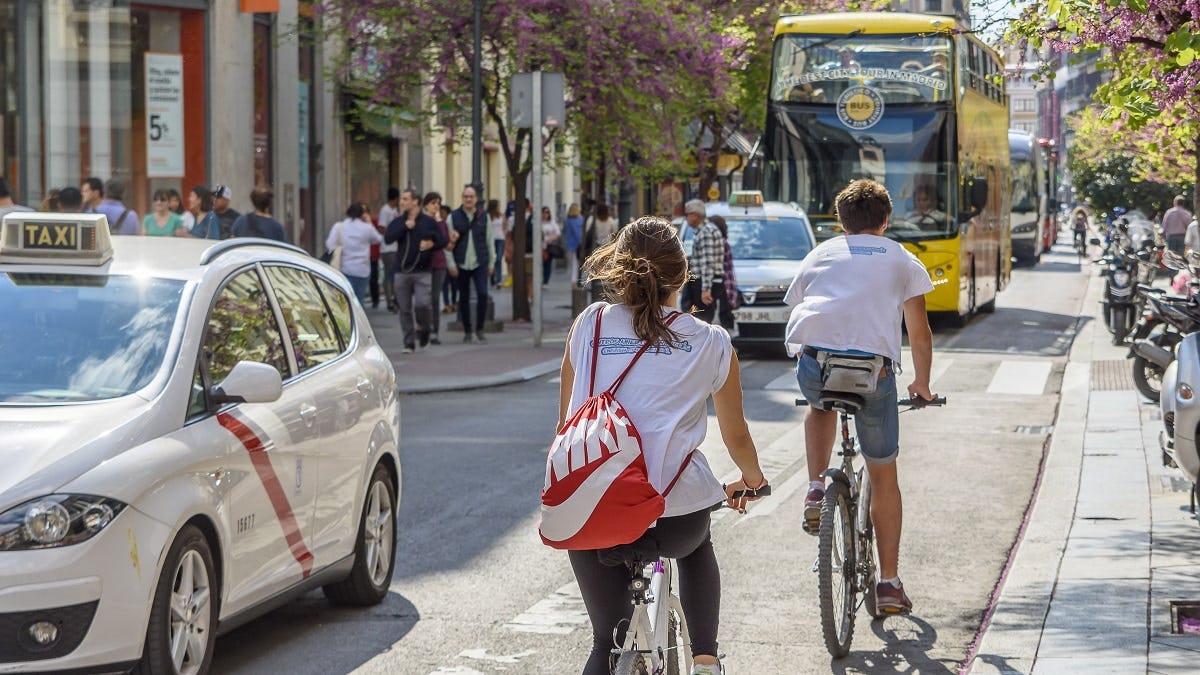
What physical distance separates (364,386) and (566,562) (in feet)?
5.44

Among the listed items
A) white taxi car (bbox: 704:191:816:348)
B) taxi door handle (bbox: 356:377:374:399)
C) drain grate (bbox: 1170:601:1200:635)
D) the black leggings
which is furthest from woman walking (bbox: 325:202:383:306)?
the black leggings

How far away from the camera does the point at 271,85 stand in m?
26.7

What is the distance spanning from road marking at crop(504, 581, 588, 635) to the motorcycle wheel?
897 centimetres

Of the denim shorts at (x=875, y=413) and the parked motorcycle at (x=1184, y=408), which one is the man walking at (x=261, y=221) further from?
the denim shorts at (x=875, y=413)

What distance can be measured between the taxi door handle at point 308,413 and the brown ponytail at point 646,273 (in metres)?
2.33

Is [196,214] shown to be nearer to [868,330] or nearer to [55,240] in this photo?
[55,240]

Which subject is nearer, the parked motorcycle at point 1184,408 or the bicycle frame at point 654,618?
the bicycle frame at point 654,618

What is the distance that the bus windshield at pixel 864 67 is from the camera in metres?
23.7

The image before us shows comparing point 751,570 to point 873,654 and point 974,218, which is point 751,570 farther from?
point 974,218

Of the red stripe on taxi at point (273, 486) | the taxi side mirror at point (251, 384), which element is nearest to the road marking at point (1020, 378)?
the red stripe on taxi at point (273, 486)

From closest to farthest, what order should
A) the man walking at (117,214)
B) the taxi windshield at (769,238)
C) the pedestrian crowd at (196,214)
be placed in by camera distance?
the pedestrian crowd at (196,214), the man walking at (117,214), the taxi windshield at (769,238)

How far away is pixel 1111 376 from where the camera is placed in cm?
1816

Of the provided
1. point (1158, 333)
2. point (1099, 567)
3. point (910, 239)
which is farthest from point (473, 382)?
point (1099, 567)

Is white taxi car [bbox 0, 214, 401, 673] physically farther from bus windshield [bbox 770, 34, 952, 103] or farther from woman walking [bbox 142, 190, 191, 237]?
bus windshield [bbox 770, 34, 952, 103]
